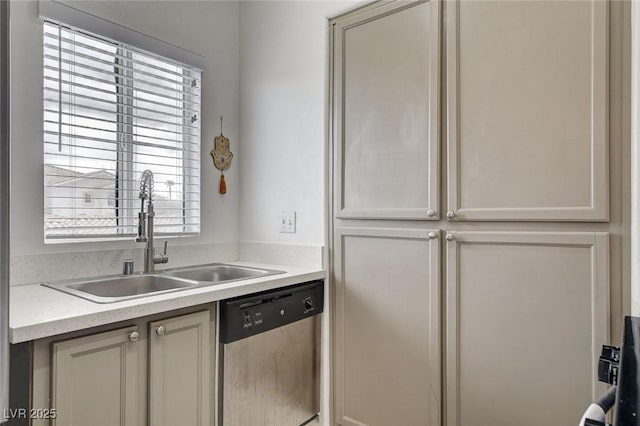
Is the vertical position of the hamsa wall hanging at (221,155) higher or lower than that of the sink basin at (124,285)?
higher

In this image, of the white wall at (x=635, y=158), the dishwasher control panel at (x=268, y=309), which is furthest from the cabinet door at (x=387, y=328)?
the white wall at (x=635, y=158)

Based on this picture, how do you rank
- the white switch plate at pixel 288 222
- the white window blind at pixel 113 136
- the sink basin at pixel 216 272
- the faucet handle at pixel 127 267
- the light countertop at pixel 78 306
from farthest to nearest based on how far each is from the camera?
the white switch plate at pixel 288 222 < the sink basin at pixel 216 272 < the faucet handle at pixel 127 267 < the white window blind at pixel 113 136 < the light countertop at pixel 78 306

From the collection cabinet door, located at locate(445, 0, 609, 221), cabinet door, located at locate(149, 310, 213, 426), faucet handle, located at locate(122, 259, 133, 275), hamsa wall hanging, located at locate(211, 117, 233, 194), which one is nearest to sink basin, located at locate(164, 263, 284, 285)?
faucet handle, located at locate(122, 259, 133, 275)

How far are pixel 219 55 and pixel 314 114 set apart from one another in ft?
2.51

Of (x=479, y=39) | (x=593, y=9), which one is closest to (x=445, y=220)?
(x=479, y=39)

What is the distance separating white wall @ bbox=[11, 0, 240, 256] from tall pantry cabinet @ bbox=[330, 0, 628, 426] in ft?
2.44

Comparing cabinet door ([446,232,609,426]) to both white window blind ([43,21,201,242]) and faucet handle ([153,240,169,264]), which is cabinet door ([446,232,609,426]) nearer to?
faucet handle ([153,240,169,264])

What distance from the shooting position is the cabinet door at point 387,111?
1714 millimetres

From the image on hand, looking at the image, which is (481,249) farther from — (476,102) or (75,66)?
(75,66)

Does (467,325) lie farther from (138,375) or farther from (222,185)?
(222,185)

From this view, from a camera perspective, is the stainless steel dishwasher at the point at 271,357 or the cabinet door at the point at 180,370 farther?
the stainless steel dishwasher at the point at 271,357

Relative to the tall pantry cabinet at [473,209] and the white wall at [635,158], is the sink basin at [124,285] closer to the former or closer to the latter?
the tall pantry cabinet at [473,209]

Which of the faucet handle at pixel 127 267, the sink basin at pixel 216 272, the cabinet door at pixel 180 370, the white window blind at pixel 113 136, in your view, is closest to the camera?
the cabinet door at pixel 180 370

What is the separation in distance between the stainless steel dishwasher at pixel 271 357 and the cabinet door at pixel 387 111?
553 mm
